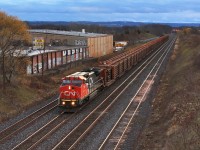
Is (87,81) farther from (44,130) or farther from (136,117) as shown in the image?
(44,130)

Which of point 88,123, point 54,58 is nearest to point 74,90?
point 88,123

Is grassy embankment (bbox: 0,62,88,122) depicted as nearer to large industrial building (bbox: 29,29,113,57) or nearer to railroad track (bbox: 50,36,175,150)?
railroad track (bbox: 50,36,175,150)

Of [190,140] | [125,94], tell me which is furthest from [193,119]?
[125,94]

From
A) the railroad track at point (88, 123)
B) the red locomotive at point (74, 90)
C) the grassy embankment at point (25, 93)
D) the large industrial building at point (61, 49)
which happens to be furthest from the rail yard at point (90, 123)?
the large industrial building at point (61, 49)

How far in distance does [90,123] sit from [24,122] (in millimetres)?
4750

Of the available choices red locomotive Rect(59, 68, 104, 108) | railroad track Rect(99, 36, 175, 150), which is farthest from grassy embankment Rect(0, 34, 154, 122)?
railroad track Rect(99, 36, 175, 150)

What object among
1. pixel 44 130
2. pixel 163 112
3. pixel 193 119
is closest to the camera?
pixel 193 119

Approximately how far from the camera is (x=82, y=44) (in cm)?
7669

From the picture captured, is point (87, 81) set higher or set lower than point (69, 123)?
higher

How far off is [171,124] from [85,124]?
6109 millimetres

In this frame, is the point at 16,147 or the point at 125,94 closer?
the point at 16,147

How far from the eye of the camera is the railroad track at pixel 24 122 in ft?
76.0

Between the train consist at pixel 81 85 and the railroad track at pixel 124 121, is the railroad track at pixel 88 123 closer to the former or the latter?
the train consist at pixel 81 85

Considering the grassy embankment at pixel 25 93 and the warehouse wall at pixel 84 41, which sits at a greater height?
the warehouse wall at pixel 84 41
